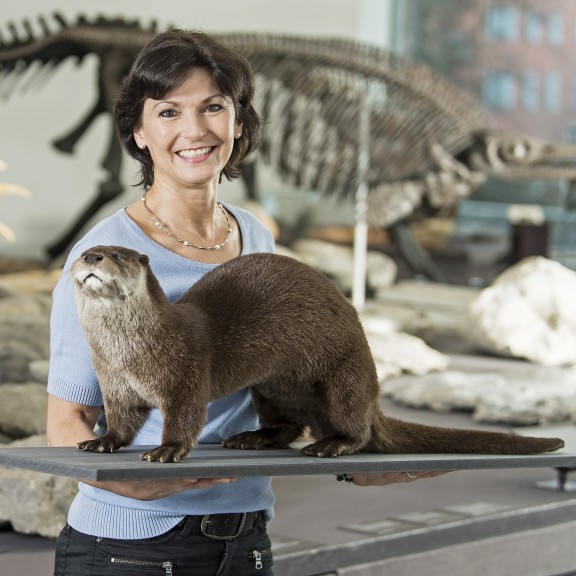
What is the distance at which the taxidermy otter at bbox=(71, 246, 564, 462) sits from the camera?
116 centimetres

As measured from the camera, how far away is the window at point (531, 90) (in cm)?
711

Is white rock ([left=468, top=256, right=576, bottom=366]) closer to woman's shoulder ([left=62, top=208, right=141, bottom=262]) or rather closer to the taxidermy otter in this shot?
the taxidermy otter

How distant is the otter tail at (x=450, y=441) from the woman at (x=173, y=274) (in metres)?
0.05

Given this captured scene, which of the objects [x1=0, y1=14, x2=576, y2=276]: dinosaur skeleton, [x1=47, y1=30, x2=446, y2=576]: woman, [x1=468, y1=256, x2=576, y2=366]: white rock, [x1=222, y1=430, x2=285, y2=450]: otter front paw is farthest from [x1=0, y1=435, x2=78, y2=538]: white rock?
[x1=0, y1=14, x2=576, y2=276]: dinosaur skeleton

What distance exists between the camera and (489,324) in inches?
226

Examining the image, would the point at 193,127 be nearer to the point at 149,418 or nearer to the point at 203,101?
the point at 203,101

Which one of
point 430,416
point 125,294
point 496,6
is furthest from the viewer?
point 496,6

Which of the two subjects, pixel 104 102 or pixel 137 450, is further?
pixel 104 102

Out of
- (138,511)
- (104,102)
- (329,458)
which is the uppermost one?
(104,102)

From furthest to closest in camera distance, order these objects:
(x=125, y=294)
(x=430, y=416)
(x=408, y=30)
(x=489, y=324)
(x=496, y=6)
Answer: (x=408, y=30), (x=496, y=6), (x=489, y=324), (x=430, y=416), (x=125, y=294)

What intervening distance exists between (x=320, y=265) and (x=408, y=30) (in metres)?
1.82

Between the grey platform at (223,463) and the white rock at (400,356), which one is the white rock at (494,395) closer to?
the white rock at (400,356)

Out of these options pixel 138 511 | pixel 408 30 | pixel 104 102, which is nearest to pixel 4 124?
pixel 104 102

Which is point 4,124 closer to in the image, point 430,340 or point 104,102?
point 104,102
